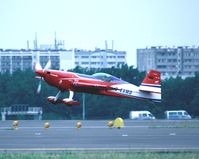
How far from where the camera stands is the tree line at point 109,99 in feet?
214

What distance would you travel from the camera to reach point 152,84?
1427 inches

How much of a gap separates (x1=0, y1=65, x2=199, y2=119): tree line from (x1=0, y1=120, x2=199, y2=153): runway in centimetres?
1874

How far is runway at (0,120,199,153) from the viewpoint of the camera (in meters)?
31.8

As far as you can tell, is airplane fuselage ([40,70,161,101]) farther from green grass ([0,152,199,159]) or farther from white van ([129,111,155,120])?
white van ([129,111,155,120])

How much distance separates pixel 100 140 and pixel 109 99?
102ft

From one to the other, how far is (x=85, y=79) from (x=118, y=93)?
1555 mm

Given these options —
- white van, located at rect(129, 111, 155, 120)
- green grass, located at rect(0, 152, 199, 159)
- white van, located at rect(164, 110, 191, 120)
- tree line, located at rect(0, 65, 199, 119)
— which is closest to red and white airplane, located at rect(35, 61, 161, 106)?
green grass, located at rect(0, 152, 199, 159)

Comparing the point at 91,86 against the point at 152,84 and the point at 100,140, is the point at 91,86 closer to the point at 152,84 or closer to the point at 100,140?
the point at 100,140

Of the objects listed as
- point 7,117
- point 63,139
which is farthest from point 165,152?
point 7,117

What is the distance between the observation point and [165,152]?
29.4 meters

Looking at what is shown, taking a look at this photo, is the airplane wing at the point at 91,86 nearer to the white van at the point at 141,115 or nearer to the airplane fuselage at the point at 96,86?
the airplane fuselage at the point at 96,86

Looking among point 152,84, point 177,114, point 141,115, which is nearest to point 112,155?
point 152,84

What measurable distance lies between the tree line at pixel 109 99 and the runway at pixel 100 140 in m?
18.7

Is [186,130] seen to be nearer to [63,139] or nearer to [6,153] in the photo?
[63,139]
